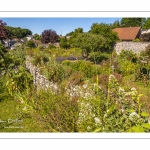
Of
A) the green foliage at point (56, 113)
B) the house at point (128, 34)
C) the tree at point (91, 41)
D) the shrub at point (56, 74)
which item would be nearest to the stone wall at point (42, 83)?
the shrub at point (56, 74)

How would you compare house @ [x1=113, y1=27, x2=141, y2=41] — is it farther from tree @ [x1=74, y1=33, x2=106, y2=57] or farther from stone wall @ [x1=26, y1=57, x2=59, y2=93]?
stone wall @ [x1=26, y1=57, x2=59, y2=93]

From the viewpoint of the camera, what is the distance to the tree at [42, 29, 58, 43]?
1378 inches

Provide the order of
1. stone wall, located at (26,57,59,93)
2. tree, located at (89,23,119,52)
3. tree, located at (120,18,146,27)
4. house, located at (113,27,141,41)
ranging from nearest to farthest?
stone wall, located at (26,57,59,93), tree, located at (89,23,119,52), house, located at (113,27,141,41), tree, located at (120,18,146,27)

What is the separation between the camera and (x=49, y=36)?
3522 cm

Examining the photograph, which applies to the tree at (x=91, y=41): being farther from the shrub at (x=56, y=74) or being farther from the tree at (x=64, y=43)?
the shrub at (x=56, y=74)

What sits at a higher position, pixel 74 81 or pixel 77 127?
pixel 74 81

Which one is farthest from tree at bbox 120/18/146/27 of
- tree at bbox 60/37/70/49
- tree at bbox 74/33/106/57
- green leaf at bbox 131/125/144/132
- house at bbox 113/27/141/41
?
green leaf at bbox 131/125/144/132

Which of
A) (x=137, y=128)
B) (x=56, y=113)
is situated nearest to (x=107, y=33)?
(x=56, y=113)

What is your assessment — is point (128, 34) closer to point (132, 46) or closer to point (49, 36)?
point (132, 46)
